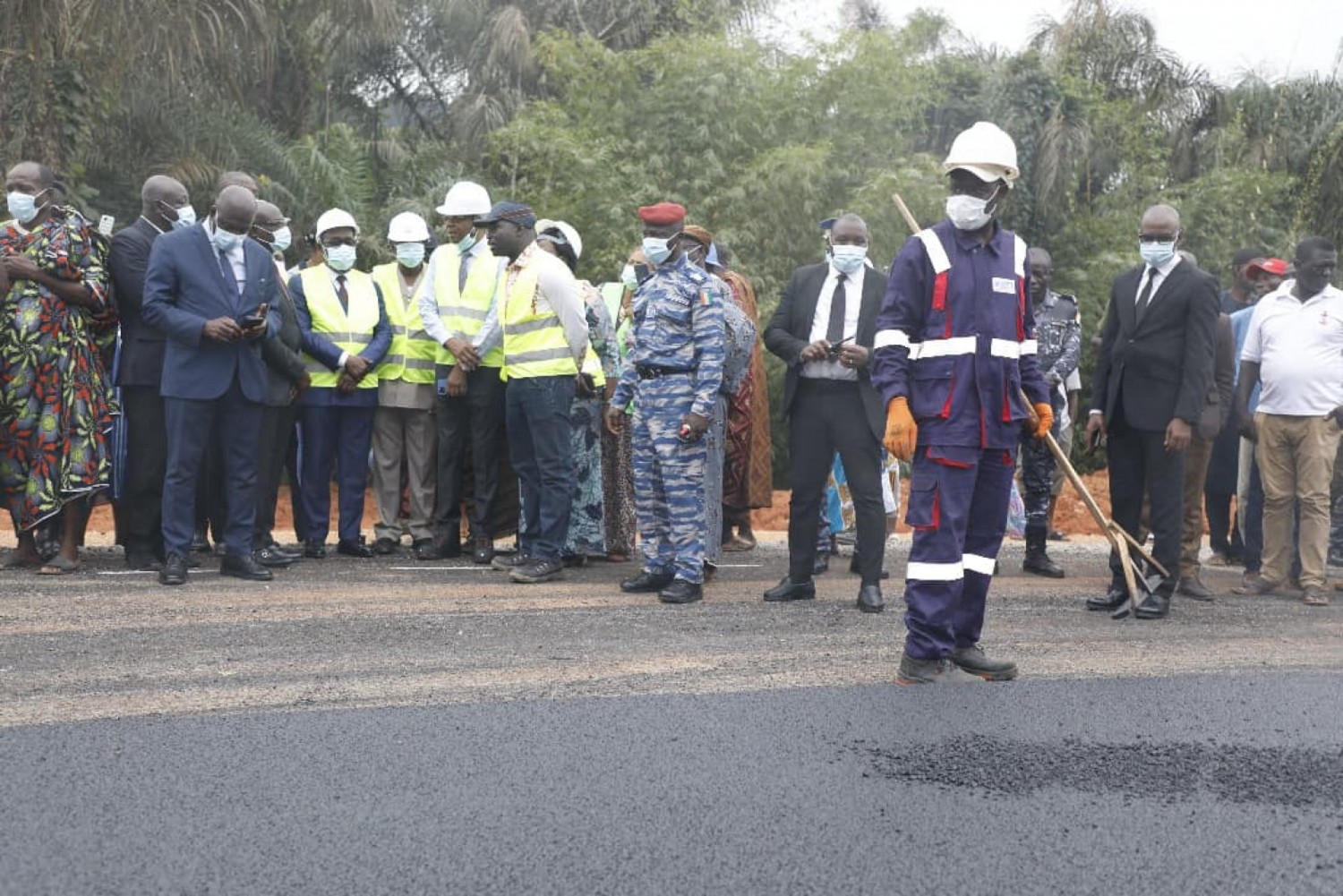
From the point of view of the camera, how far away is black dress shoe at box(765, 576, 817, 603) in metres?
8.77

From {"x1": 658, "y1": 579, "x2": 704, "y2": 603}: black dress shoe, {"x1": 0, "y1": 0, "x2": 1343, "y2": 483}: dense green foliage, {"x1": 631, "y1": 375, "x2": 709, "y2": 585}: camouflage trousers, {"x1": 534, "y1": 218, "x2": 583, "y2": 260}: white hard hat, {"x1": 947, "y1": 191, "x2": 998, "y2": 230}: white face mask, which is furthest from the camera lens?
{"x1": 0, "y1": 0, "x2": 1343, "y2": 483}: dense green foliage

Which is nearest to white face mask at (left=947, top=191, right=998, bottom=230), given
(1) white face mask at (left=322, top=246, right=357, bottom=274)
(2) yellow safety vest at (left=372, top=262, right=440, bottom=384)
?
(2) yellow safety vest at (left=372, top=262, right=440, bottom=384)

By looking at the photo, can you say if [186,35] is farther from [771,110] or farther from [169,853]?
[169,853]

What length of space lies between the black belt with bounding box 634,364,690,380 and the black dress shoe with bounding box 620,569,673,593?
114 centimetres

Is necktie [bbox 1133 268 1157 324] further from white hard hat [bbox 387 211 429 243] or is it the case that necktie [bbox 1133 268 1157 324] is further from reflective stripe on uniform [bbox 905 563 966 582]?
white hard hat [bbox 387 211 429 243]

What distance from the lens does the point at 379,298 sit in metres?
10.6

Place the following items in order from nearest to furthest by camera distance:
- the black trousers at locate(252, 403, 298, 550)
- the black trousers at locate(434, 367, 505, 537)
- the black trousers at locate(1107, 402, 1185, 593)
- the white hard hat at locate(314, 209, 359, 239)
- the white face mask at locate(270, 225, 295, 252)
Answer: the black trousers at locate(1107, 402, 1185, 593) < the black trousers at locate(252, 403, 298, 550) < the black trousers at locate(434, 367, 505, 537) < the white face mask at locate(270, 225, 295, 252) < the white hard hat at locate(314, 209, 359, 239)

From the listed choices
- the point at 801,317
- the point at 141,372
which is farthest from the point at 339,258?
the point at 801,317

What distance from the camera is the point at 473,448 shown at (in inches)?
404

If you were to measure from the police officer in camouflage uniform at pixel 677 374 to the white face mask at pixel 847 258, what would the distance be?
0.76m

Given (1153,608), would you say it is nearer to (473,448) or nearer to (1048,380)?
(1048,380)

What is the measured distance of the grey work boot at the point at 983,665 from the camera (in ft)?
21.9

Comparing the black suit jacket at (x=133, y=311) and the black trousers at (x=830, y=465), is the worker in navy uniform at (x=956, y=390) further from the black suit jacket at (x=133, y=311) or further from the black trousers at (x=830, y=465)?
the black suit jacket at (x=133, y=311)

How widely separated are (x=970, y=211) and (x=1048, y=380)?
13.6 ft
